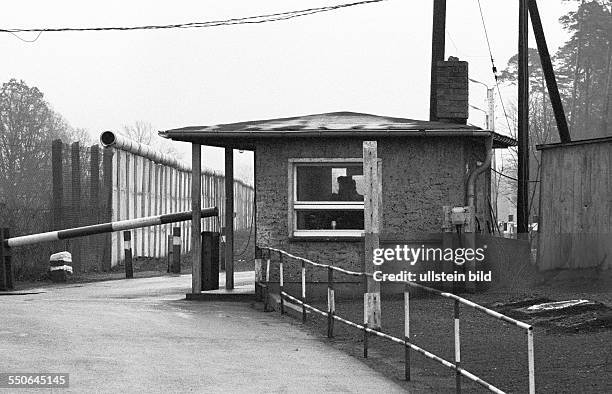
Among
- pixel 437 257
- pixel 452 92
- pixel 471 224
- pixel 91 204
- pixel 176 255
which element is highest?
pixel 452 92

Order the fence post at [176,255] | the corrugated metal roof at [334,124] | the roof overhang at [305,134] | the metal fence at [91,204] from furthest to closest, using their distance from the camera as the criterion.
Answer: the fence post at [176,255] → the metal fence at [91,204] → the corrugated metal roof at [334,124] → the roof overhang at [305,134]

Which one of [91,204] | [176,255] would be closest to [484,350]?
[176,255]

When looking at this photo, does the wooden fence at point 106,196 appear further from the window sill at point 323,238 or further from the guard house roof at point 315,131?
the window sill at point 323,238

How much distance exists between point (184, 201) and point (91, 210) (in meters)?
18.5

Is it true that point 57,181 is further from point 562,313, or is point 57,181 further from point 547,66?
point 562,313

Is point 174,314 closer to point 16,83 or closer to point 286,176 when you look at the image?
point 286,176

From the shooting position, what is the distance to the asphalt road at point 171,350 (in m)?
11.0

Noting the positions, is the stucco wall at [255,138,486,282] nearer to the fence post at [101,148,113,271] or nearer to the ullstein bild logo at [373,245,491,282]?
the ullstein bild logo at [373,245,491,282]

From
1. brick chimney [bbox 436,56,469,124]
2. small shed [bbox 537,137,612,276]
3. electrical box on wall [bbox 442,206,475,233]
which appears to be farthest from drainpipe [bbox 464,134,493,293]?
brick chimney [bbox 436,56,469,124]

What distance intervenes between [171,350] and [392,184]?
8.56 m

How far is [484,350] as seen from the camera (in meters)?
14.2

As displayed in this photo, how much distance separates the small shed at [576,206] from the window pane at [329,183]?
341 centimetres

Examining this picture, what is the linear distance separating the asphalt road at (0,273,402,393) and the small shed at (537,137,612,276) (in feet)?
18.6

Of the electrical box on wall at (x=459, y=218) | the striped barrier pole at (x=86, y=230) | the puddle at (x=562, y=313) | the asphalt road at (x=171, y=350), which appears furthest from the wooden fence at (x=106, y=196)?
the puddle at (x=562, y=313)
